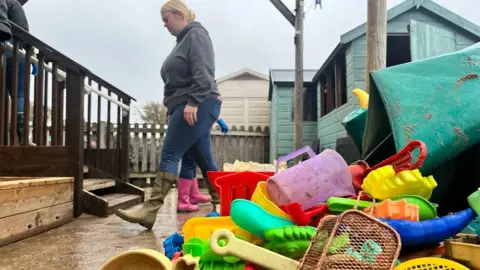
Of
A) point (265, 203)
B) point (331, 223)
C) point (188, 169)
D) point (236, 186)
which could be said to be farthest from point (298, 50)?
point (331, 223)

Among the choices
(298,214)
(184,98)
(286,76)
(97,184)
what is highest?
(286,76)

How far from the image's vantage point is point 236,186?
159 centimetres

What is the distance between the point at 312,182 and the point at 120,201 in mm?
2908

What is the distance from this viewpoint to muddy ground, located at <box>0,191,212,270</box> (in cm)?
176

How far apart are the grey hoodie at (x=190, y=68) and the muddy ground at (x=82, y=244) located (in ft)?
2.84

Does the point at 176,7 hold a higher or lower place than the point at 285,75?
lower

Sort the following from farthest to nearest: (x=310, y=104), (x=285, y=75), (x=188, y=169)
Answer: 1. (x=285, y=75)
2. (x=310, y=104)
3. (x=188, y=169)


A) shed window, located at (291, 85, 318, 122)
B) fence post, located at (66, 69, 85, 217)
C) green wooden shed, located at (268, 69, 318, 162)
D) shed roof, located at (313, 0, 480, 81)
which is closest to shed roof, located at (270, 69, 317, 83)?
green wooden shed, located at (268, 69, 318, 162)

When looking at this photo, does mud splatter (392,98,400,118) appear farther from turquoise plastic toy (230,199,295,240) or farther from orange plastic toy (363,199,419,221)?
turquoise plastic toy (230,199,295,240)

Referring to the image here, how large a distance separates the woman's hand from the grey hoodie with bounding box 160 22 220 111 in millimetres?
88

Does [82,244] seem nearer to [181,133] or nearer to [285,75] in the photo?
[181,133]

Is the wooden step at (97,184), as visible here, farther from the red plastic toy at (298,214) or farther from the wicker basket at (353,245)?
the wicker basket at (353,245)

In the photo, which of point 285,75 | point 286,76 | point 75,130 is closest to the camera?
point 75,130

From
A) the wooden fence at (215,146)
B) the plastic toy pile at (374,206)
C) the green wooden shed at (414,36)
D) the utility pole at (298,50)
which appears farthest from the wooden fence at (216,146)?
the plastic toy pile at (374,206)
